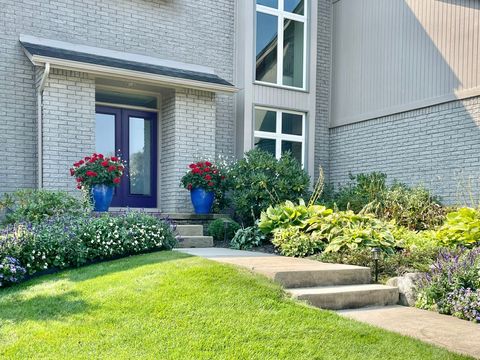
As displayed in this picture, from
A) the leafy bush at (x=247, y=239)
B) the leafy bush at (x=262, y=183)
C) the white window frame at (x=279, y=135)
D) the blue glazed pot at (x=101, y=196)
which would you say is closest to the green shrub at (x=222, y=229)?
the leafy bush at (x=262, y=183)

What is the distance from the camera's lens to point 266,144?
31.6 feet

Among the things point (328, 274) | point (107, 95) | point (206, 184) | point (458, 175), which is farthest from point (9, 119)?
point (458, 175)

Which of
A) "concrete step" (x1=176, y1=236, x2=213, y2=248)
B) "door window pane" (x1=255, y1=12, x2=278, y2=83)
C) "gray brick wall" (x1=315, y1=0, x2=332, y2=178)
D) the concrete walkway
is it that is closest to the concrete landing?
the concrete walkway

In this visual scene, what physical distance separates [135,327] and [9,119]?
5418 mm

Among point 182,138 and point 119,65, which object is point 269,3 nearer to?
point 182,138

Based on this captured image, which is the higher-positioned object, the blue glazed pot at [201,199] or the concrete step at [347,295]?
the blue glazed pot at [201,199]

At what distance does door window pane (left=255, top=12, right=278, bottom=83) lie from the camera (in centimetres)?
965

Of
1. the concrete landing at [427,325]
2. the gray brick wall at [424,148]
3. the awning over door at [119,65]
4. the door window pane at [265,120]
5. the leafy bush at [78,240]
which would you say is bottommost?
the concrete landing at [427,325]

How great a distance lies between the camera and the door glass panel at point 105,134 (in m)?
8.50

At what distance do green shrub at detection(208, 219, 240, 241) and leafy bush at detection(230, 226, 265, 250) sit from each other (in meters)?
0.55

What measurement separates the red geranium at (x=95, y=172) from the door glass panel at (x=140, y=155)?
4.97 feet

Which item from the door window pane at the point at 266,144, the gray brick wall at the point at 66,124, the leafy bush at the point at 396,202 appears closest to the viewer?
the gray brick wall at the point at 66,124

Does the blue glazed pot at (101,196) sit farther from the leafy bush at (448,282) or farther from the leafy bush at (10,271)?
the leafy bush at (448,282)

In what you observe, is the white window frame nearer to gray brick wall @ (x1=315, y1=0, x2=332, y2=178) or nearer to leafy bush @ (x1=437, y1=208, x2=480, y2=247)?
gray brick wall @ (x1=315, y1=0, x2=332, y2=178)
